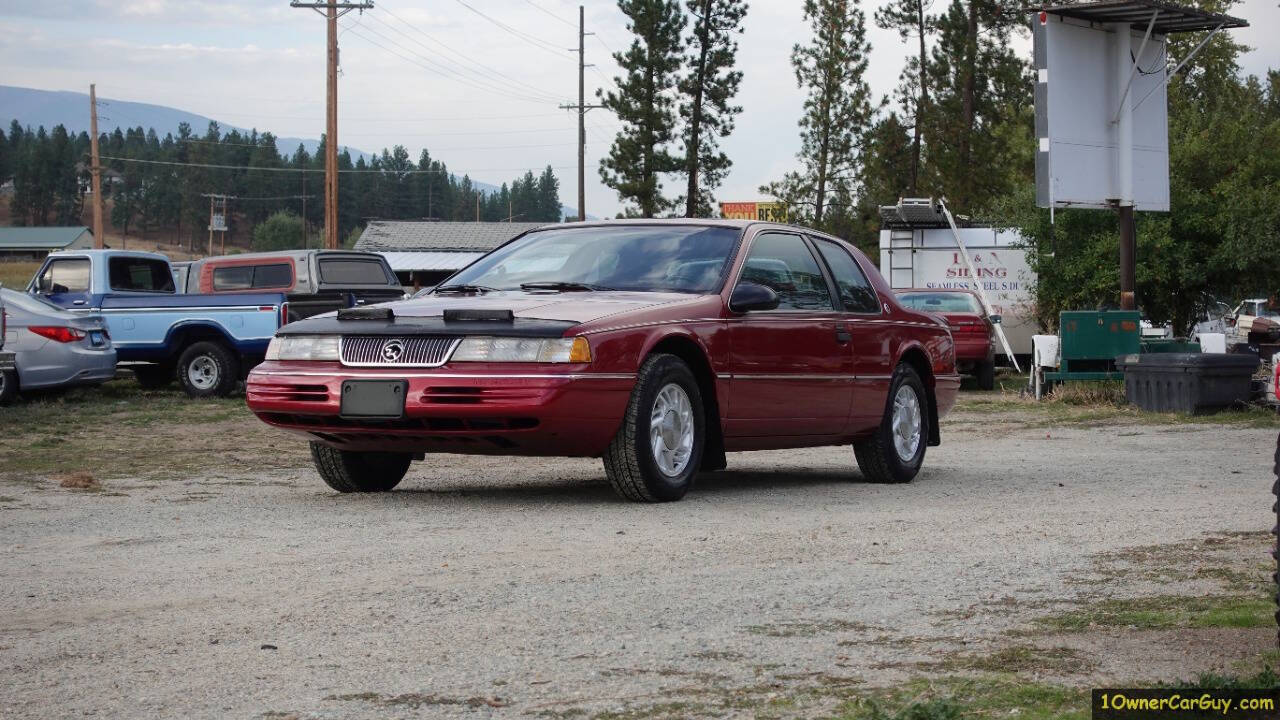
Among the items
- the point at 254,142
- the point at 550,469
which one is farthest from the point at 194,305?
the point at 254,142

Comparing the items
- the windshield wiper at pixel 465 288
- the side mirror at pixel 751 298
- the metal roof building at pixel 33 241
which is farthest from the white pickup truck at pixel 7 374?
the metal roof building at pixel 33 241

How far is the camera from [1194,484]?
9.78m

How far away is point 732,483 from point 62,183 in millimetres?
179519

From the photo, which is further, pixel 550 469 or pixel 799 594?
A: pixel 550 469

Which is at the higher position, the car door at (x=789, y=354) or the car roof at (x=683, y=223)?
the car roof at (x=683, y=223)

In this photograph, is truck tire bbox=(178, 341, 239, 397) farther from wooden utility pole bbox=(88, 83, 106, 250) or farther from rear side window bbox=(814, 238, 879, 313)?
wooden utility pole bbox=(88, 83, 106, 250)

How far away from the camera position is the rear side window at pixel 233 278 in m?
24.1

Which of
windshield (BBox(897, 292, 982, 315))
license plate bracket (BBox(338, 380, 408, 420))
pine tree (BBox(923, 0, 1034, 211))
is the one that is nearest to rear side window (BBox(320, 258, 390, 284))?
windshield (BBox(897, 292, 982, 315))

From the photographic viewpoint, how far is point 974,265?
30047mm

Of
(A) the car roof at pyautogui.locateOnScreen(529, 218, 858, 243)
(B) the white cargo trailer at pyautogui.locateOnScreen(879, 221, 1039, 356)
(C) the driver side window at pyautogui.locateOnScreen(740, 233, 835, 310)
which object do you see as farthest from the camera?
(B) the white cargo trailer at pyautogui.locateOnScreen(879, 221, 1039, 356)

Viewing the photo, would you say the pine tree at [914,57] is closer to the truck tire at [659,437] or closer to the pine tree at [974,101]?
the pine tree at [974,101]

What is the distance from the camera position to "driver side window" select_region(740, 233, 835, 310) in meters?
9.27

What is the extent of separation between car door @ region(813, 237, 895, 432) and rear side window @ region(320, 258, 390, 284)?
14.5 m

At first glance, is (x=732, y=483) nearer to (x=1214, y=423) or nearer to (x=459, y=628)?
(x=459, y=628)
